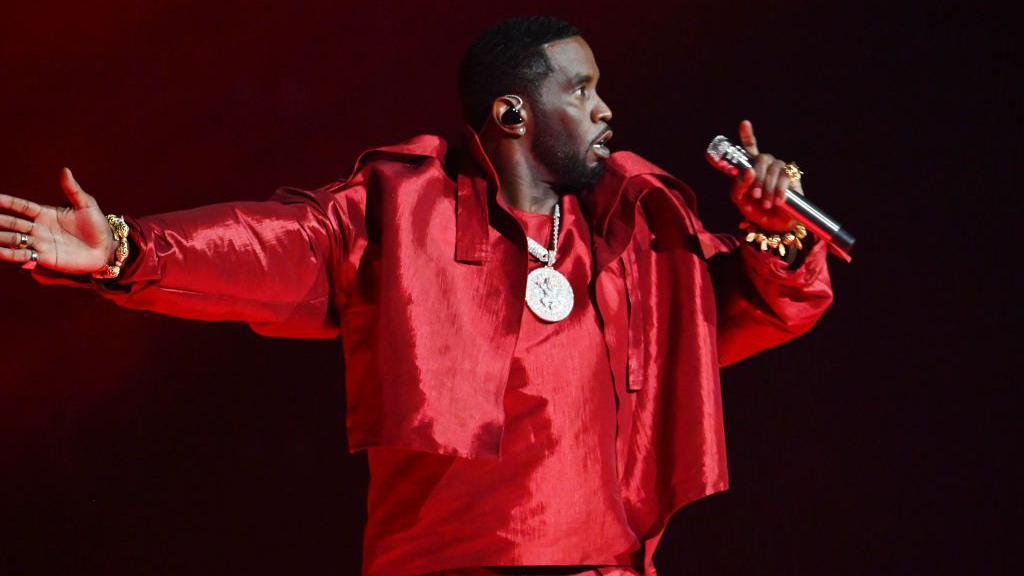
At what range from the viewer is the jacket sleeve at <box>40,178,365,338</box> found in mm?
1705

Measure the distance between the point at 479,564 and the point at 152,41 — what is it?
1270mm

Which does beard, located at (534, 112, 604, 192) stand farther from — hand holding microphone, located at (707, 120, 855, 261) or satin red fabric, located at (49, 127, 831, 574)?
hand holding microphone, located at (707, 120, 855, 261)

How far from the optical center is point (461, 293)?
1965 mm

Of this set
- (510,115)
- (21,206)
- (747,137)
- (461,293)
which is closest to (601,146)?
(510,115)

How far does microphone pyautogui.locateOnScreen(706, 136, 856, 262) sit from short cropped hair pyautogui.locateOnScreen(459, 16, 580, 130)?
0.40 metres

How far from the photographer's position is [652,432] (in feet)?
6.82

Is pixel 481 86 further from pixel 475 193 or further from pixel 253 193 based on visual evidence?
pixel 253 193

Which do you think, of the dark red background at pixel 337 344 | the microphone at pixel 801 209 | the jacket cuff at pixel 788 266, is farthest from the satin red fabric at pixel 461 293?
the dark red background at pixel 337 344

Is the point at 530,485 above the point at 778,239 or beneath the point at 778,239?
beneath

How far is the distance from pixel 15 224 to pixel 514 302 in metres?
0.73

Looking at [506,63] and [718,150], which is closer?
[718,150]

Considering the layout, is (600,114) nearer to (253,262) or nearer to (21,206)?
(253,262)

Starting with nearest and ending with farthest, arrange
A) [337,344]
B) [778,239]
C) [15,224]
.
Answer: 1. [15,224]
2. [778,239]
3. [337,344]

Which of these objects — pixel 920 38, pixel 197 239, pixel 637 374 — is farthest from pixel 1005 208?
pixel 197 239
